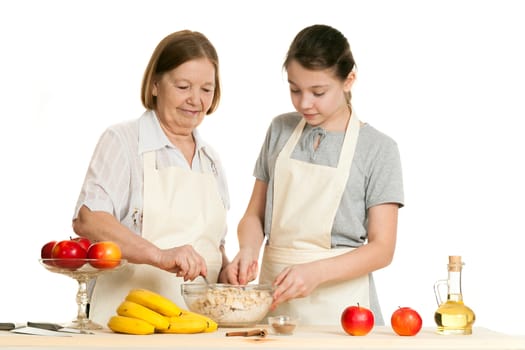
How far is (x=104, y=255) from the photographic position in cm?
230

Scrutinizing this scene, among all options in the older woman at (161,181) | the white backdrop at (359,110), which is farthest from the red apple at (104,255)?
the white backdrop at (359,110)

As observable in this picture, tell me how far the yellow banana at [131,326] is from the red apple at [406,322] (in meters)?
0.59

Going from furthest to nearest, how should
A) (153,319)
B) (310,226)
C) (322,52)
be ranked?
(310,226) < (322,52) < (153,319)

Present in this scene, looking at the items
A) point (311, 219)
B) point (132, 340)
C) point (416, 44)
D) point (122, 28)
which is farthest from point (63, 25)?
point (132, 340)

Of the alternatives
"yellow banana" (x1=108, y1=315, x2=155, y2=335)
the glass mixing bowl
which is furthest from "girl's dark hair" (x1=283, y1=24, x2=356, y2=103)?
"yellow banana" (x1=108, y1=315, x2=155, y2=335)

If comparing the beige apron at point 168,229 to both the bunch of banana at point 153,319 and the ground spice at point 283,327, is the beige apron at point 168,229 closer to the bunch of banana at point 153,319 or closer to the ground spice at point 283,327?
the bunch of banana at point 153,319

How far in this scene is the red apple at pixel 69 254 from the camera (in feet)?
7.55

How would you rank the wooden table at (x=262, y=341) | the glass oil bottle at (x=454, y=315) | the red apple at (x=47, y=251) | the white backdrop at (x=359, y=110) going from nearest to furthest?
Answer: the wooden table at (x=262, y=341)
the glass oil bottle at (x=454, y=315)
the red apple at (x=47, y=251)
the white backdrop at (x=359, y=110)

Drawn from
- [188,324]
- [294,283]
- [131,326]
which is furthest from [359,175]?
[131,326]

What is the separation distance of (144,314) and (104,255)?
20cm

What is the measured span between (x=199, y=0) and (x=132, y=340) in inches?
102

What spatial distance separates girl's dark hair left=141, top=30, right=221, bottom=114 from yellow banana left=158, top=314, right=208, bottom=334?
0.88 metres

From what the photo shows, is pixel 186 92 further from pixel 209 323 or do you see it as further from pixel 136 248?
pixel 209 323

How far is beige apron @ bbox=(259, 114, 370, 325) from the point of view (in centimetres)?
275
